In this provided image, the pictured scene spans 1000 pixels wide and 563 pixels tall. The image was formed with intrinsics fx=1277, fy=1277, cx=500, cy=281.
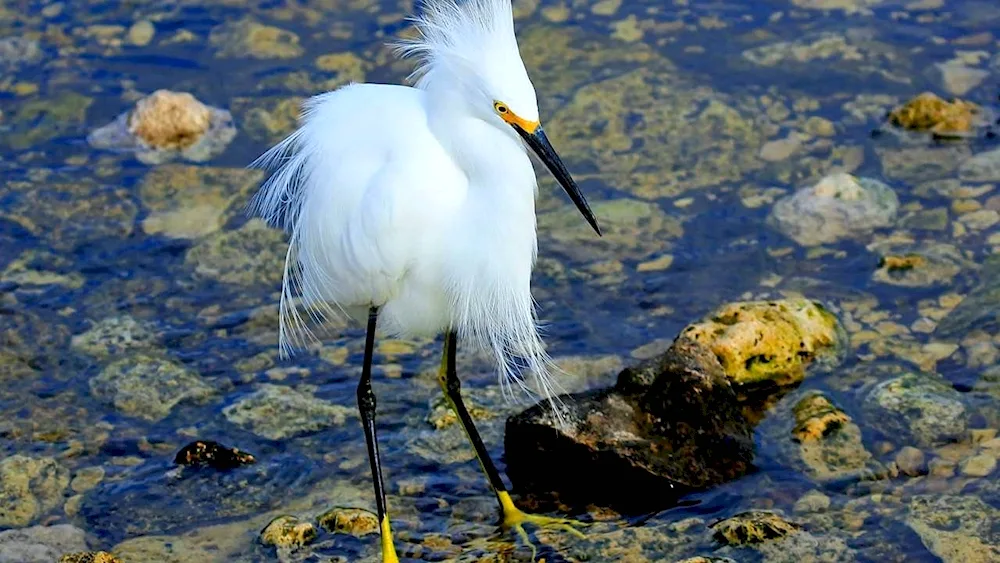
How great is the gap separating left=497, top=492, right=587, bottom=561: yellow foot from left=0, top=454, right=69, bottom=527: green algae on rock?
129 centimetres

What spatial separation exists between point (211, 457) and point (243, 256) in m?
1.29

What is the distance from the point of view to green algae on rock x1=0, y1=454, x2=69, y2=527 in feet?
11.9

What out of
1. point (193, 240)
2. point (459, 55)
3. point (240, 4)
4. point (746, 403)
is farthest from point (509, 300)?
point (240, 4)

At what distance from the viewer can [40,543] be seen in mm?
3461

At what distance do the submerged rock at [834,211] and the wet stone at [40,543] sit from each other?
2799 millimetres

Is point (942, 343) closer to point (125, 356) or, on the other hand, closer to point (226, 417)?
point (226, 417)

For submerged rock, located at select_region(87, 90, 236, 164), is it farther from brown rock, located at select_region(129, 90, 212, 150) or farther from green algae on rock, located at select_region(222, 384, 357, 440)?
green algae on rock, located at select_region(222, 384, 357, 440)

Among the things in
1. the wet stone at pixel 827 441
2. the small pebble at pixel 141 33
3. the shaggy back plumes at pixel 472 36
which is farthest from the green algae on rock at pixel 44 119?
the wet stone at pixel 827 441

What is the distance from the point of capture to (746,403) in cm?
398

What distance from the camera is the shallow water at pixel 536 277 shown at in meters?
3.58

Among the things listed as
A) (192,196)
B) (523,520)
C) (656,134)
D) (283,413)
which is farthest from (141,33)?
(523,520)

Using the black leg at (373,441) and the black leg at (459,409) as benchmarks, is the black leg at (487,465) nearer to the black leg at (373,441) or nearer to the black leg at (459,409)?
the black leg at (459,409)

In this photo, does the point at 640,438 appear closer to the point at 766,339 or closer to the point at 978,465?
the point at 766,339

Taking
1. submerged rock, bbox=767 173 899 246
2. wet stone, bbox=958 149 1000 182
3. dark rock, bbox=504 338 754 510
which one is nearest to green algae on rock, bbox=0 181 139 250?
dark rock, bbox=504 338 754 510
